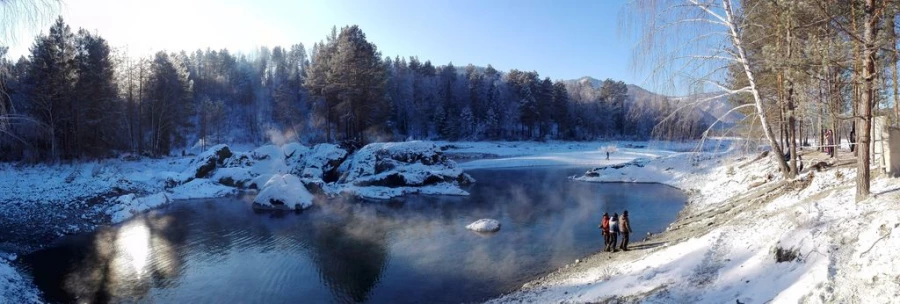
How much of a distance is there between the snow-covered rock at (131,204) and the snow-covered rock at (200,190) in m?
1.47

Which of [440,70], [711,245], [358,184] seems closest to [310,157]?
[358,184]

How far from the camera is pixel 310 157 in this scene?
41.5 metres

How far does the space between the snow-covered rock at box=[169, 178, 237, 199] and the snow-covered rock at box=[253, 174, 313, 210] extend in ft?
20.4

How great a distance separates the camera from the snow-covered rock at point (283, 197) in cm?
2759

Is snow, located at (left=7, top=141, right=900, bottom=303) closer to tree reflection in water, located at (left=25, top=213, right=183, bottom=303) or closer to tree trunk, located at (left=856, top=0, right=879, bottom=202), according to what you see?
tree trunk, located at (left=856, top=0, right=879, bottom=202)

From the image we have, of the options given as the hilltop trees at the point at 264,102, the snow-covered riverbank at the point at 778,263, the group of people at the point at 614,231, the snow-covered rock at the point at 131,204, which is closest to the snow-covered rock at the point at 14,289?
the hilltop trees at the point at 264,102

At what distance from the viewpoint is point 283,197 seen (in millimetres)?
27844

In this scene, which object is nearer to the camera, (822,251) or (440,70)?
(822,251)

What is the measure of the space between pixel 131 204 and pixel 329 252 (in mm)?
15497

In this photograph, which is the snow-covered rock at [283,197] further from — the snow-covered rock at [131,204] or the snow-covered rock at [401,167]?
the snow-covered rock at [401,167]

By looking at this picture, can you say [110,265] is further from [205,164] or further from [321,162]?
[321,162]

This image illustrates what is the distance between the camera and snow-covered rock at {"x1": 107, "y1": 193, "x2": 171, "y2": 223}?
2477 cm

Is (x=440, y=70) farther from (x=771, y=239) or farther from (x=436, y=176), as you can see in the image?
(x=771, y=239)

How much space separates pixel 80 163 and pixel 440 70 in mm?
92153
